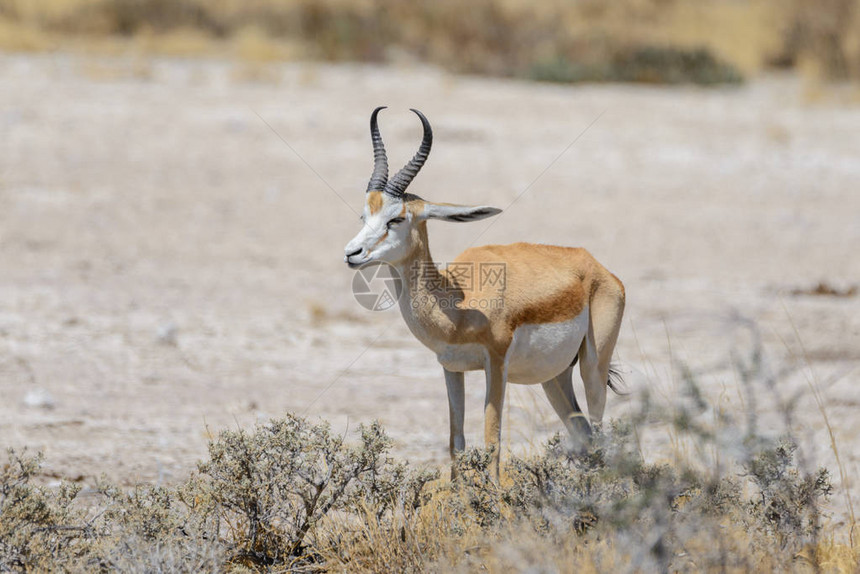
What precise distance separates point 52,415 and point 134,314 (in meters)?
2.55

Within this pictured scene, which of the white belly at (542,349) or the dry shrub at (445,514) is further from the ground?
the white belly at (542,349)

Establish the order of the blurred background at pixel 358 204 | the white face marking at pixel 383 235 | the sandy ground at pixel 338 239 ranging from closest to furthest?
the white face marking at pixel 383 235 < the sandy ground at pixel 338 239 < the blurred background at pixel 358 204

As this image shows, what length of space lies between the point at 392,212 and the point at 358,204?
8.90 metres

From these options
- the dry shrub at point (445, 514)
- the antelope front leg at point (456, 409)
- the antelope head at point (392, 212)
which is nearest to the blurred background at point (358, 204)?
the dry shrub at point (445, 514)

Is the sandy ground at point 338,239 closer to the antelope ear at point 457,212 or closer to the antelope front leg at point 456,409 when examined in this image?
the antelope front leg at point 456,409

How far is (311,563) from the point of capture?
4684mm

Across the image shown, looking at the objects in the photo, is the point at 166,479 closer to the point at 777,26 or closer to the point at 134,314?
the point at 134,314

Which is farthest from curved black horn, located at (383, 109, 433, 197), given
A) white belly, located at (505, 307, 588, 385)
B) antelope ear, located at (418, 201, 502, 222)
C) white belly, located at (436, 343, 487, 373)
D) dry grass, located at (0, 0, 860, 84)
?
dry grass, located at (0, 0, 860, 84)

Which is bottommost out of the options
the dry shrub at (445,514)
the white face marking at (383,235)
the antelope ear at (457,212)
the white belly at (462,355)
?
the dry shrub at (445,514)

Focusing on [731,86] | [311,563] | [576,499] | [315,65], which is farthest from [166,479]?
[731,86]

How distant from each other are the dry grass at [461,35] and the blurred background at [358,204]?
10cm

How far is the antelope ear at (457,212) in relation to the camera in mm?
4648

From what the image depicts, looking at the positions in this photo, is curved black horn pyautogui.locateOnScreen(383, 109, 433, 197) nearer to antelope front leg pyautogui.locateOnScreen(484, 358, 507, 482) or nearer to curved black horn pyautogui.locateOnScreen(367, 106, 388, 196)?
curved black horn pyautogui.locateOnScreen(367, 106, 388, 196)

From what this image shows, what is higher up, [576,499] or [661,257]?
[576,499]
